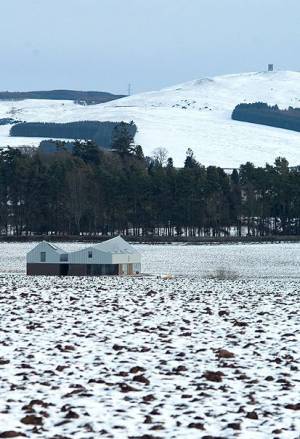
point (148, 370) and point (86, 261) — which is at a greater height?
point (86, 261)

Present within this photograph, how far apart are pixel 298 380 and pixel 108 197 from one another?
134705mm

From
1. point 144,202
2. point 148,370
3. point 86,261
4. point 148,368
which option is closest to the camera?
point 148,370

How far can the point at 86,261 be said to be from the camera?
67.9 metres

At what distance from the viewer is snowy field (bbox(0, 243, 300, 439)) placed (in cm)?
1498

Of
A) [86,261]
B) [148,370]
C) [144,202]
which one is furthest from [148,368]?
[144,202]

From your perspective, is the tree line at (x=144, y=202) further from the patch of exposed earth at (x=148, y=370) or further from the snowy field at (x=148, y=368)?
the patch of exposed earth at (x=148, y=370)

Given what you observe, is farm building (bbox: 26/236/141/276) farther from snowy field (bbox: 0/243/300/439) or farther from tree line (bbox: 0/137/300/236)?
tree line (bbox: 0/137/300/236)

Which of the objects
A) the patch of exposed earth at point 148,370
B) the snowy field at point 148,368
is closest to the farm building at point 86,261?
the snowy field at point 148,368

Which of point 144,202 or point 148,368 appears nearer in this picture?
point 148,368

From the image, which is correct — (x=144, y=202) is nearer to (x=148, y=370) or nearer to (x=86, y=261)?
(x=86, y=261)

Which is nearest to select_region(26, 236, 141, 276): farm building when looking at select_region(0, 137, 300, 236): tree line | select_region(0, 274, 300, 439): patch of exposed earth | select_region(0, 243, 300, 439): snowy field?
select_region(0, 243, 300, 439): snowy field

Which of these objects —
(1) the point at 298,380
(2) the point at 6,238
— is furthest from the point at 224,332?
(2) the point at 6,238

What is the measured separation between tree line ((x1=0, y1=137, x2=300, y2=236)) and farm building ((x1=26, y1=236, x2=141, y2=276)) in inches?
3178

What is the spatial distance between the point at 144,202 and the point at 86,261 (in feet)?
280
